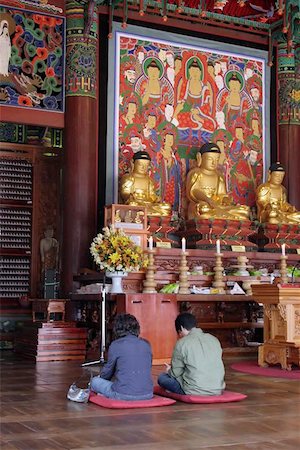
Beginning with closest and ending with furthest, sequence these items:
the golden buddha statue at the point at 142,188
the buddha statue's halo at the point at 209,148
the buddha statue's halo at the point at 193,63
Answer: the golden buddha statue at the point at 142,188
the buddha statue's halo at the point at 209,148
the buddha statue's halo at the point at 193,63

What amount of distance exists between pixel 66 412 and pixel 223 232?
5226mm

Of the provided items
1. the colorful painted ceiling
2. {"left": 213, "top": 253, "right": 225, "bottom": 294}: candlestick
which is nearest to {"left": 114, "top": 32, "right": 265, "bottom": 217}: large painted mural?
the colorful painted ceiling

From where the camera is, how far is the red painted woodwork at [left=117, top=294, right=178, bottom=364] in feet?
21.9

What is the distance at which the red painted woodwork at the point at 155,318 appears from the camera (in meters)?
6.67

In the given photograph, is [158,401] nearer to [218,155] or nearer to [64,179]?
[64,179]

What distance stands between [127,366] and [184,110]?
638 centimetres

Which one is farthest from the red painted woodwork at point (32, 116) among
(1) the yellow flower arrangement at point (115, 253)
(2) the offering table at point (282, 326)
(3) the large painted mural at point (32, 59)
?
(2) the offering table at point (282, 326)

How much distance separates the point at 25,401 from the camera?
4.36m

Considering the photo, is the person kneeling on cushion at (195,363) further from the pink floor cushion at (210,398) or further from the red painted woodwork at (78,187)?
the red painted woodwork at (78,187)

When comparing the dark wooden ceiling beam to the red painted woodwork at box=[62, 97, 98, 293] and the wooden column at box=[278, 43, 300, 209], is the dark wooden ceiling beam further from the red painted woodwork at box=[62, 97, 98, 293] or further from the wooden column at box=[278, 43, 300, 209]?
the red painted woodwork at box=[62, 97, 98, 293]

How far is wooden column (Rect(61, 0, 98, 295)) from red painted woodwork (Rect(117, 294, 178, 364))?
2037 mm

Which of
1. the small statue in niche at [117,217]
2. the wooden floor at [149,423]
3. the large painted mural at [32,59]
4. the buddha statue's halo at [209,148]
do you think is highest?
the large painted mural at [32,59]

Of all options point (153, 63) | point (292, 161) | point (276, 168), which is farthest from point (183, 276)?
point (153, 63)

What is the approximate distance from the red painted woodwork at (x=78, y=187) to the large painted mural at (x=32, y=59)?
0.30 metres
